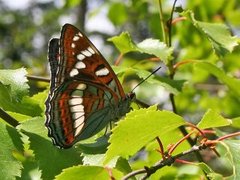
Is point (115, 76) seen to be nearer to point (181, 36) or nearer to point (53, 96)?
point (53, 96)

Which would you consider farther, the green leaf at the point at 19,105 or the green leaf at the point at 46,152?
the green leaf at the point at 19,105

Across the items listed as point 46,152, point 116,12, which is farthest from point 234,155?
point 116,12

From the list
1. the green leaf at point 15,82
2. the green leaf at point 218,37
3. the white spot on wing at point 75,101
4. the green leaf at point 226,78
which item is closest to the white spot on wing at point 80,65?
the white spot on wing at point 75,101

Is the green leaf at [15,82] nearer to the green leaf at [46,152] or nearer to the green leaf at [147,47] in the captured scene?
the green leaf at [46,152]

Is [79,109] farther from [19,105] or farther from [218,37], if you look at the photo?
[218,37]

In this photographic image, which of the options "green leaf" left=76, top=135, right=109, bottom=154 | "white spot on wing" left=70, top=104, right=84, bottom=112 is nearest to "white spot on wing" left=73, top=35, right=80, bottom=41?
"white spot on wing" left=70, top=104, right=84, bottom=112

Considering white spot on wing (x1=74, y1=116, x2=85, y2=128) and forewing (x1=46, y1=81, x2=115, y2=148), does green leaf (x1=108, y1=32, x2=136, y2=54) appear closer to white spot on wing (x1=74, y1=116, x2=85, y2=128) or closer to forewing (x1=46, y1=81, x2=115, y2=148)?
forewing (x1=46, y1=81, x2=115, y2=148)

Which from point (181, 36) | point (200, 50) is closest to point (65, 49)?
point (181, 36)
